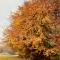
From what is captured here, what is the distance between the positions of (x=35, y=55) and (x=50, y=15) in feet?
12.4

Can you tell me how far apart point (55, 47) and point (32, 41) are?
1975 millimetres

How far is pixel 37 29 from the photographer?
2653cm

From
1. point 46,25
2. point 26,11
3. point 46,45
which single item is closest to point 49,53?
point 46,45

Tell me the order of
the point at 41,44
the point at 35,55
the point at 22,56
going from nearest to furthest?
the point at 41,44 → the point at 35,55 → the point at 22,56

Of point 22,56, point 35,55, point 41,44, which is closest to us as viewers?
point 41,44

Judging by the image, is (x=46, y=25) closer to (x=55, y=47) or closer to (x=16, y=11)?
(x=55, y=47)

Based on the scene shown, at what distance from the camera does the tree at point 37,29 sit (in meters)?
26.5

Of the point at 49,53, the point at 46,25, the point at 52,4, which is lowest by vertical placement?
the point at 49,53

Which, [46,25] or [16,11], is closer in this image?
[46,25]

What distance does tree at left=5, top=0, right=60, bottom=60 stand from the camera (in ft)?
87.1

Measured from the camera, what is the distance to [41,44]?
2644 centimetres

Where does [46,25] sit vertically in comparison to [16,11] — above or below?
below

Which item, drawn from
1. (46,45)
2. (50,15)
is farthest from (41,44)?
(50,15)

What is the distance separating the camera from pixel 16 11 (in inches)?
1154
